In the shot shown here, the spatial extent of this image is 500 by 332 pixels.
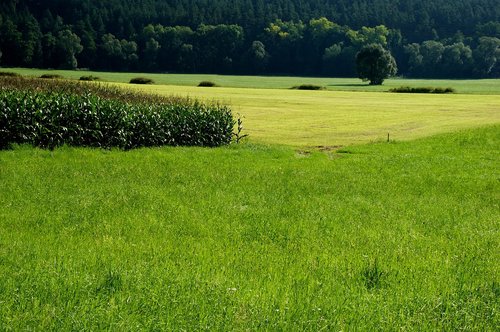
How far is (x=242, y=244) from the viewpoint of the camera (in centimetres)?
1101

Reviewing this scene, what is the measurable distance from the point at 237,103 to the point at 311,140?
1099 inches

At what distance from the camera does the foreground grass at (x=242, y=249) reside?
7273mm

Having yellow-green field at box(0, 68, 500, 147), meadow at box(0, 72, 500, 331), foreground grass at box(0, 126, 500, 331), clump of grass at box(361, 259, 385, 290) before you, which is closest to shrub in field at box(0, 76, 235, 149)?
meadow at box(0, 72, 500, 331)

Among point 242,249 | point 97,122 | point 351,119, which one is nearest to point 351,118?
point 351,119

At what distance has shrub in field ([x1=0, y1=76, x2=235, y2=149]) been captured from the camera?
25.6 metres

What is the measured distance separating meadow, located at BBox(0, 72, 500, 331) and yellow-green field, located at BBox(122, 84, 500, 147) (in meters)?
15.6

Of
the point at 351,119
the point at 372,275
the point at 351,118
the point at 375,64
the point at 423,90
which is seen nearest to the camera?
the point at 372,275

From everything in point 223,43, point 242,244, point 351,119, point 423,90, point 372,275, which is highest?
point 223,43

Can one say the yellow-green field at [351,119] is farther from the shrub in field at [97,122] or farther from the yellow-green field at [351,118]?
the shrub in field at [97,122]

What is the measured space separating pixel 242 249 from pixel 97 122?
60.5 feet

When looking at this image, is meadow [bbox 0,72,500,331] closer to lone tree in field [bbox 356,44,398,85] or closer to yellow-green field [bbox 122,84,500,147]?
yellow-green field [bbox 122,84,500,147]

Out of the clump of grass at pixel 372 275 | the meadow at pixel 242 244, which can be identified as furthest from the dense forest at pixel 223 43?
the clump of grass at pixel 372 275

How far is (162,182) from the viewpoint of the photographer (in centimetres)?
1828

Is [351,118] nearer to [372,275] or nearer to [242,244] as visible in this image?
[242,244]
